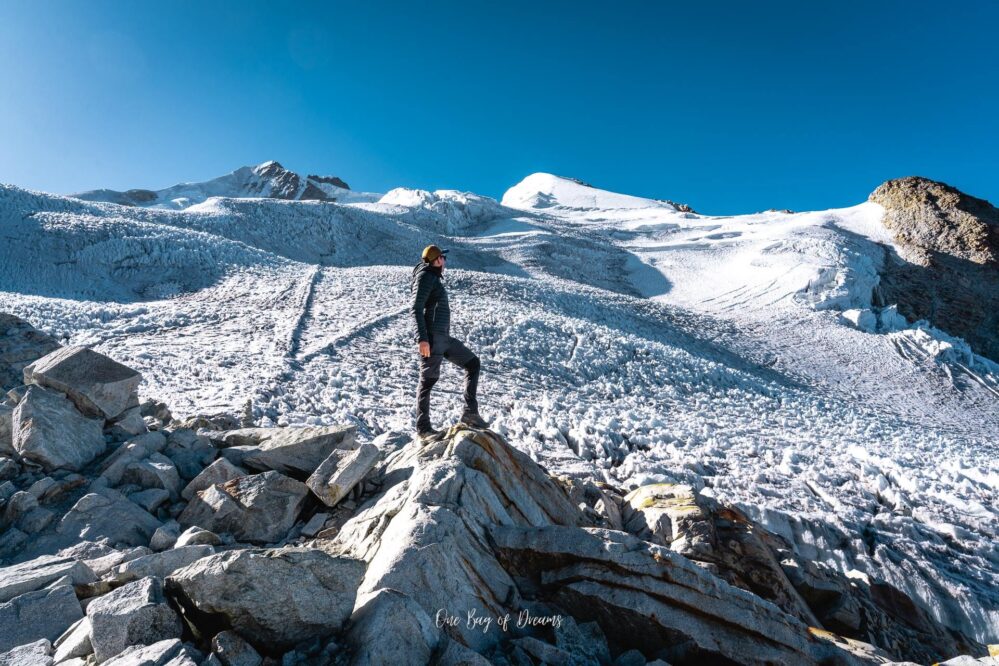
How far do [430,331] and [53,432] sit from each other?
181 inches

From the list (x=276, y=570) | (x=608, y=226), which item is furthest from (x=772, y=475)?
(x=608, y=226)

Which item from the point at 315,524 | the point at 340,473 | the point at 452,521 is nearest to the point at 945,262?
the point at 452,521

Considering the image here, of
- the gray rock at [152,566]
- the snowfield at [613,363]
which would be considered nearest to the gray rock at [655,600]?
the gray rock at [152,566]

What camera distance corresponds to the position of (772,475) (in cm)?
1138

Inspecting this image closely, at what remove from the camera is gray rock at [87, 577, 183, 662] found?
10.6 feet

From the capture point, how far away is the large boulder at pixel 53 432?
6.04 metres

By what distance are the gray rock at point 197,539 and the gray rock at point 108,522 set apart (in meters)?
0.70

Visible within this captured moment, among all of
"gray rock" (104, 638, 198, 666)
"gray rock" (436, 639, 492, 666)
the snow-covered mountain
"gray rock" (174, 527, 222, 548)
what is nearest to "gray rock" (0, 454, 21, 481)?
"gray rock" (174, 527, 222, 548)

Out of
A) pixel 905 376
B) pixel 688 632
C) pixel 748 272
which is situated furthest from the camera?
pixel 748 272

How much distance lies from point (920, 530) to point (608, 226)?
58.4 metres

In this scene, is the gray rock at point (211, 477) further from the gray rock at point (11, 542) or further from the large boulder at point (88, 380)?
the large boulder at point (88, 380)

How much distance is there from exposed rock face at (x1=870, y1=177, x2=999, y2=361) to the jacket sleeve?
4197cm

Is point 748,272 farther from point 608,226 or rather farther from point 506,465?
point 506,465

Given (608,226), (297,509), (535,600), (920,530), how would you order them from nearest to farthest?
(535,600) < (297,509) < (920,530) < (608,226)
